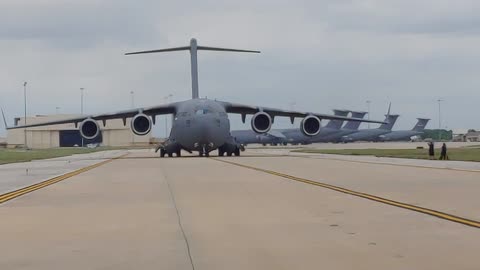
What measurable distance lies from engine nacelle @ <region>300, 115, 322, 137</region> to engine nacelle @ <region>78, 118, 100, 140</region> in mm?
12176

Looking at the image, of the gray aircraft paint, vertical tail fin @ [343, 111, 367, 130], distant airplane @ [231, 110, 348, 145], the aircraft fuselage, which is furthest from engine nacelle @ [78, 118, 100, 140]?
the gray aircraft paint

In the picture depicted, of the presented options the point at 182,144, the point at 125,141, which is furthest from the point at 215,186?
the point at 125,141

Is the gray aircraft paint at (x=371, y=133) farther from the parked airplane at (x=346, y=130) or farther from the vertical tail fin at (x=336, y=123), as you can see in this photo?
the vertical tail fin at (x=336, y=123)

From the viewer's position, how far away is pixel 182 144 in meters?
45.1

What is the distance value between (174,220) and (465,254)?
15.8 feet

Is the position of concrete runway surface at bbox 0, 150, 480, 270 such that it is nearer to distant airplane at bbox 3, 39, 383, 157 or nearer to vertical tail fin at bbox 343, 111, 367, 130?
distant airplane at bbox 3, 39, 383, 157

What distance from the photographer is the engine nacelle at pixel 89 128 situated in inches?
1700

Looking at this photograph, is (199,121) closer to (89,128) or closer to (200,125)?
(200,125)

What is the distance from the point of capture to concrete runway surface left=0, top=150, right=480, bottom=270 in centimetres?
762

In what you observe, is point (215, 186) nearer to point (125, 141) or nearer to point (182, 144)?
point (182, 144)

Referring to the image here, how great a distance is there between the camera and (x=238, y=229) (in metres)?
10.0

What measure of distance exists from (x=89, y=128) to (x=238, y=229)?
1364 inches

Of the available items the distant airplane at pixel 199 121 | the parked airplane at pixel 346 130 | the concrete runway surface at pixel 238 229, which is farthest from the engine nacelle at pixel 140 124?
the parked airplane at pixel 346 130

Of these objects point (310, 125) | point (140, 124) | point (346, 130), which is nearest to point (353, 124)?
point (346, 130)
